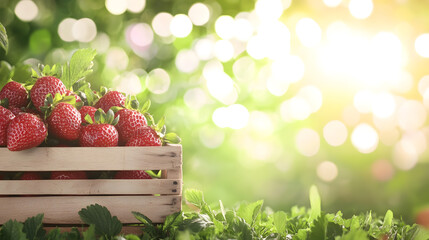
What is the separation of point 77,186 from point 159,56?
7.31ft

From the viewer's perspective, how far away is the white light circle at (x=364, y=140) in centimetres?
364

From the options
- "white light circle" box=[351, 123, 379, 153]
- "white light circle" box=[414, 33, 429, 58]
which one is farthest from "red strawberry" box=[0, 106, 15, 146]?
"white light circle" box=[414, 33, 429, 58]

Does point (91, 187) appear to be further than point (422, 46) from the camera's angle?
No

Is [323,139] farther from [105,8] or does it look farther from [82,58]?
[82,58]

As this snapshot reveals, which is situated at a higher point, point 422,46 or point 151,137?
point 422,46

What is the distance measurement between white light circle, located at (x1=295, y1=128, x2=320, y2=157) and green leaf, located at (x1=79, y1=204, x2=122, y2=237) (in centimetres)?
252

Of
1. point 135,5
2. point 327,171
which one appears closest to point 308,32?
point 327,171

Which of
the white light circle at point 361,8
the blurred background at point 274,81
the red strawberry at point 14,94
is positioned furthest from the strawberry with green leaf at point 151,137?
the white light circle at point 361,8

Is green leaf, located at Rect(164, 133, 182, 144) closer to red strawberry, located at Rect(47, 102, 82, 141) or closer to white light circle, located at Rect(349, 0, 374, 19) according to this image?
red strawberry, located at Rect(47, 102, 82, 141)

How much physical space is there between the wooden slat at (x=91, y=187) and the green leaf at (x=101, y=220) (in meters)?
0.06

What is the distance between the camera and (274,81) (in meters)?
3.62

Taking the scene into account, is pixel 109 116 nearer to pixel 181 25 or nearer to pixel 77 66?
pixel 77 66

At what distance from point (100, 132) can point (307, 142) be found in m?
2.58

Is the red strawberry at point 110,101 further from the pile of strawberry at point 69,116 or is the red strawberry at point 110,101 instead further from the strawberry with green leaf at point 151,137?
the strawberry with green leaf at point 151,137
